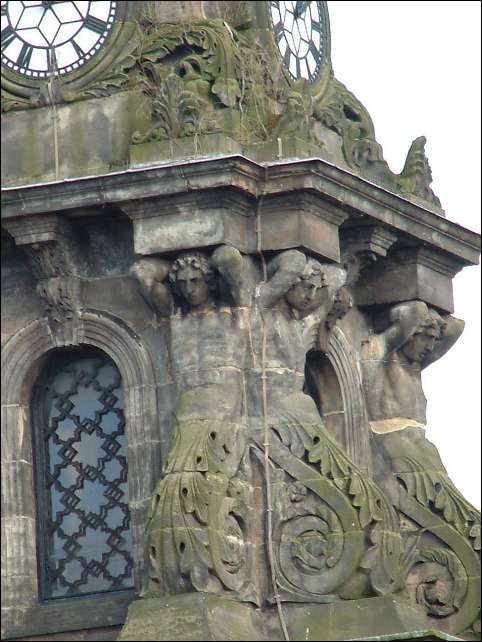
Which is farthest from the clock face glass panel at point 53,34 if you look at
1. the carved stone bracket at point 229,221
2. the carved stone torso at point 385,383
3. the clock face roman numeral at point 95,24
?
the carved stone torso at point 385,383

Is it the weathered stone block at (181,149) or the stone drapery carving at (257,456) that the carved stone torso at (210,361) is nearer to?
the stone drapery carving at (257,456)

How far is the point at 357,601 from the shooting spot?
35188 mm

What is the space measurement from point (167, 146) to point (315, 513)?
3.30 meters

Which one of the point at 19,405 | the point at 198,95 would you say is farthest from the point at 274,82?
the point at 19,405

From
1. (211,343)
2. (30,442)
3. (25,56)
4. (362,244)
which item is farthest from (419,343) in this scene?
(25,56)

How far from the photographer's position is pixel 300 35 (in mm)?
37906

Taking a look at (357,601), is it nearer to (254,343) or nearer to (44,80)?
(254,343)

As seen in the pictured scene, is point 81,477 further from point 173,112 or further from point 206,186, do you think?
point 173,112

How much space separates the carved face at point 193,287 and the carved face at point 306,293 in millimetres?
732

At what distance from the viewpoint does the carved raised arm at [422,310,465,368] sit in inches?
1485

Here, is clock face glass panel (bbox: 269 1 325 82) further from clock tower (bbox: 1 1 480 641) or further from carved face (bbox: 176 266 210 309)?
carved face (bbox: 176 266 210 309)

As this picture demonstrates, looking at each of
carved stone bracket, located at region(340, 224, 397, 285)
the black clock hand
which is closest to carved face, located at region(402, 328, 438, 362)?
carved stone bracket, located at region(340, 224, 397, 285)

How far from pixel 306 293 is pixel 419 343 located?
207 cm

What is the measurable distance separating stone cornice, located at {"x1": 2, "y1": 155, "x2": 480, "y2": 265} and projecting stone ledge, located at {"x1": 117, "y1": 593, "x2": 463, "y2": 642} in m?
3.43
